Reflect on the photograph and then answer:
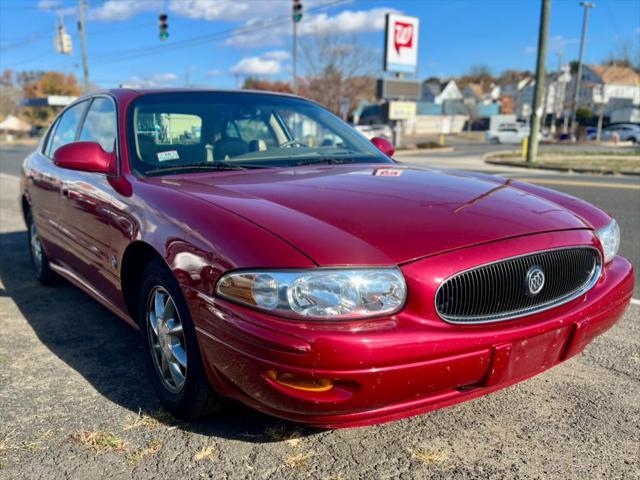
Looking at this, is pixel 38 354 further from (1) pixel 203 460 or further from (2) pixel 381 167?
(2) pixel 381 167

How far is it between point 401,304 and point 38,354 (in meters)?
2.43

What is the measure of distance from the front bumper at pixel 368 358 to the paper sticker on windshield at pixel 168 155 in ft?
4.02

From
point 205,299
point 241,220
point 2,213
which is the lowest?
point 2,213

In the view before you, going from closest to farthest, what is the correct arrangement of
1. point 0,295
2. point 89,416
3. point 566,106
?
point 89,416, point 0,295, point 566,106

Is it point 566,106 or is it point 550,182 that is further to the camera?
point 566,106

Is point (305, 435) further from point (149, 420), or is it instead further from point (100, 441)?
point (100, 441)

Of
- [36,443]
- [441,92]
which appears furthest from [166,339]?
[441,92]

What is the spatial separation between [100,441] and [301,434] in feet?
2.78

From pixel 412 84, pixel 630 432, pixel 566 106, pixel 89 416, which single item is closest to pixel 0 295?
pixel 89 416

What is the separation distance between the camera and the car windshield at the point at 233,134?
3.23m

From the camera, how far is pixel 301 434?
2451 mm

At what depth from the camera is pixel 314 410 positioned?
200cm

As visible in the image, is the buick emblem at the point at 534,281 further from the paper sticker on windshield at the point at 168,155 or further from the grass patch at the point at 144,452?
the paper sticker on windshield at the point at 168,155

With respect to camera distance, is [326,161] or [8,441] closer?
[8,441]
